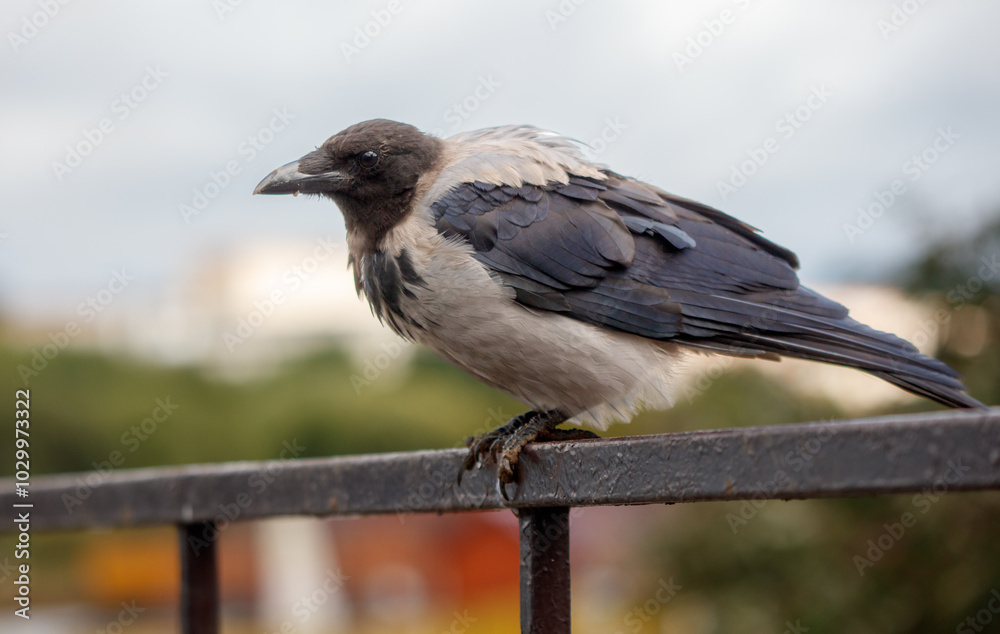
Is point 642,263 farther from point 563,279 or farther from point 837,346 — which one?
point 837,346

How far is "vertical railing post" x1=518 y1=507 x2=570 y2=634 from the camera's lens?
1956 millimetres

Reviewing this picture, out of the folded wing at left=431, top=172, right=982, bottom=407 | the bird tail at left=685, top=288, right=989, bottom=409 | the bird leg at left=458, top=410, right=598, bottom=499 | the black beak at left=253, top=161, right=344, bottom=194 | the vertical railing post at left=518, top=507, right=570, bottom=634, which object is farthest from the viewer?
the black beak at left=253, top=161, right=344, bottom=194

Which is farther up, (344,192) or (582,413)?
(344,192)

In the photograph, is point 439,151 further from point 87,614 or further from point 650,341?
point 87,614

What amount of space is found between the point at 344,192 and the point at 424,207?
1.07 ft

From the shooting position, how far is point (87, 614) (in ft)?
49.4

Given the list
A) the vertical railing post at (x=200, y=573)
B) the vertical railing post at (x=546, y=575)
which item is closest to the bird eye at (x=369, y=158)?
the vertical railing post at (x=200, y=573)

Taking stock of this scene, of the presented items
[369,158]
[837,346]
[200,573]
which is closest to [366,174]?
[369,158]

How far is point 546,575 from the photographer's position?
6.51ft

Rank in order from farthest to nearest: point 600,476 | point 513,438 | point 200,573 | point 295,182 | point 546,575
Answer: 1. point 295,182
2. point 200,573
3. point 513,438
4. point 546,575
5. point 600,476

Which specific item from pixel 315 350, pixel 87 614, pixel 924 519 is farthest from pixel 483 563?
pixel 315 350

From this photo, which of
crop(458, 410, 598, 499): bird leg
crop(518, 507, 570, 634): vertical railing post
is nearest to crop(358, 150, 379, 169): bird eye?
crop(458, 410, 598, 499): bird leg

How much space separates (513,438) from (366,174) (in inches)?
50.9

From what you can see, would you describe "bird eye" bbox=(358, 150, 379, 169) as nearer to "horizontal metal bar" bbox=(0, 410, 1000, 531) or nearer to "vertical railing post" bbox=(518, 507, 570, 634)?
"horizontal metal bar" bbox=(0, 410, 1000, 531)
